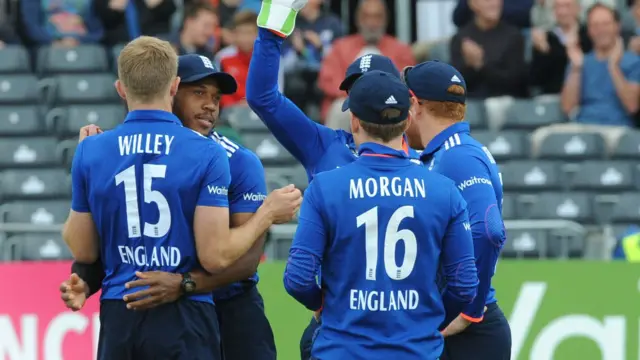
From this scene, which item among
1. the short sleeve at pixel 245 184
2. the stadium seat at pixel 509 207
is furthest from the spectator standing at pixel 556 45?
the short sleeve at pixel 245 184

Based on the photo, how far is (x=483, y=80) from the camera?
1279 cm

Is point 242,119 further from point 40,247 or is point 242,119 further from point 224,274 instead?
point 224,274

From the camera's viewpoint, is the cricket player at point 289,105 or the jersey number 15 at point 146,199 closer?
the jersey number 15 at point 146,199

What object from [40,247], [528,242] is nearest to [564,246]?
[528,242]

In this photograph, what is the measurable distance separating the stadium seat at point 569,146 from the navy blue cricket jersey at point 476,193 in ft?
21.9

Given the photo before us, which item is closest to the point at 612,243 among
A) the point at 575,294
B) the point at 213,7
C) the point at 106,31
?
the point at 575,294

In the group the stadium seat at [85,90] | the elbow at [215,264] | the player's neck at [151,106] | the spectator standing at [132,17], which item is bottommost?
the elbow at [215,264]

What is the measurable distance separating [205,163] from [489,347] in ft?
5.15

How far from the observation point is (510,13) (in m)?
13.5

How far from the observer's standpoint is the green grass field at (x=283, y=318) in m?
8.95

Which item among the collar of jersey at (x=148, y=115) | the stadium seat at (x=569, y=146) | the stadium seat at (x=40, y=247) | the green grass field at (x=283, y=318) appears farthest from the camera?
the stadium seat at (x=569, y=146)

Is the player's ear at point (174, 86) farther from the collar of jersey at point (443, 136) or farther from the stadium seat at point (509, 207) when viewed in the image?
the stadium seat at point (509, 207)

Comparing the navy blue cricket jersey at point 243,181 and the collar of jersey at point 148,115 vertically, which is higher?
the collar of jersey at point 148,115

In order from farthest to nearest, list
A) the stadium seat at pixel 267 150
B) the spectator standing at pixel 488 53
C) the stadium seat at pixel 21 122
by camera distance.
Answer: the stadium seat at pixel 21 122 → the spectator standing at pixel 488 53 → the stadium seat at pixel 267 150
